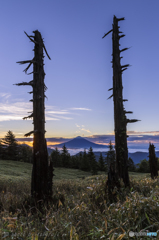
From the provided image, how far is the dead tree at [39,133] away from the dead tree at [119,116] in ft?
13.0

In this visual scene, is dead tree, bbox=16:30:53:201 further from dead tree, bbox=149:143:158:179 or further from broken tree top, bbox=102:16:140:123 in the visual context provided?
dead tree, bbox=149:143:158:179

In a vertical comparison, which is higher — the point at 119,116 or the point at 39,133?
the point at 119,116

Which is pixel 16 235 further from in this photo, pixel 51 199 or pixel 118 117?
pixel 118 117

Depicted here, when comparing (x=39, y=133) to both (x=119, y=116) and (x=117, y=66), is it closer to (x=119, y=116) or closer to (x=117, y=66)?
(x=119, y=116)

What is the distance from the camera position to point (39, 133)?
335 inches

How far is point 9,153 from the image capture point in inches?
2265

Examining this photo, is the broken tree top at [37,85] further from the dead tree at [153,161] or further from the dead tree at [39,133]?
the dead tree at [153,161]

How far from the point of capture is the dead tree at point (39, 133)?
7898 millimetres

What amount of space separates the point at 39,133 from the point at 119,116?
182 inches

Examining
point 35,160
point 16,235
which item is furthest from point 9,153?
point 16,235

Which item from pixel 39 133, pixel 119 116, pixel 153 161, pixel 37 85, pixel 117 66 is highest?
pixel 117 66

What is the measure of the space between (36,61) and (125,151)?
689cm

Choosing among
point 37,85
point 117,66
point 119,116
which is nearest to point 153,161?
point 119,116

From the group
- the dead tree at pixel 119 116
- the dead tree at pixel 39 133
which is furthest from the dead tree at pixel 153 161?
the dead tree at pixel 39 133
